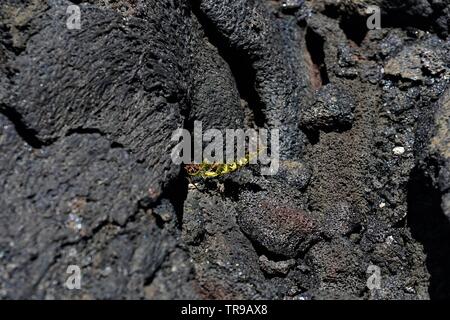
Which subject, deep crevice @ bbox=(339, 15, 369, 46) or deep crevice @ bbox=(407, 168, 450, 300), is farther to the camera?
deep crevice @ bbox=(339, 15, 369, 46)

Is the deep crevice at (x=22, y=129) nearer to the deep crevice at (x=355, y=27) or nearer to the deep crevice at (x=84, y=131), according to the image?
the deep crevice at (x=84, y=131)

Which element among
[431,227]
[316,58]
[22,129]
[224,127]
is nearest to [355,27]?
[316,58]

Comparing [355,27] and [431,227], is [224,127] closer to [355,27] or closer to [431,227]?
[355,27]

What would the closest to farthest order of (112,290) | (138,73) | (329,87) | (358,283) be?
(112,290) < (138,73) < (358,283) < (329,87)

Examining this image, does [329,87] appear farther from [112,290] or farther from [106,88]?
[112,290]

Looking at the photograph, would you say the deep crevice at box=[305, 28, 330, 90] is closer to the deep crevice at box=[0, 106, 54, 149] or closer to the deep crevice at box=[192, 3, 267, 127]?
the deep crevice at box=[192, 3, 267, 127]

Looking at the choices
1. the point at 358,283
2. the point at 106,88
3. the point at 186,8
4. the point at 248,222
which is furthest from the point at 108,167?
the point at 358,283

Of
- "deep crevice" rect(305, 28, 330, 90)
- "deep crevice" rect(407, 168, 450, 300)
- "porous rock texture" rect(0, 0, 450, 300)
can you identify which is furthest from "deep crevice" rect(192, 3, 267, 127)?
"deep crevice" rect(407, 168, 450, 300)

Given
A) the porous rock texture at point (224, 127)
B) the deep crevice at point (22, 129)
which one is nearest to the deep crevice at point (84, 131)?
the porous rock texture at point (224, 127)
